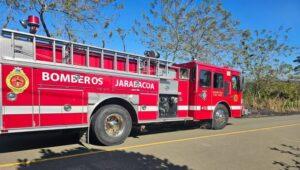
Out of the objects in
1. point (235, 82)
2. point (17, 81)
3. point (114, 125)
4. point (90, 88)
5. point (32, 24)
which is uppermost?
point (32, 24)

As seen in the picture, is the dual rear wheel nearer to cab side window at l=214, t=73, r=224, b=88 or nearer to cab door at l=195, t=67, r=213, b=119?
cab door at l=195, t=67, r=213, b=119

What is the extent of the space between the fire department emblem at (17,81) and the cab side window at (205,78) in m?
6.51

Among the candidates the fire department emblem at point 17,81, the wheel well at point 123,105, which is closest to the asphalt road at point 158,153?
the wheel well at point 123,105

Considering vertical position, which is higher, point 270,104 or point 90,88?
point 90,88

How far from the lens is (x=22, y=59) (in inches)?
277

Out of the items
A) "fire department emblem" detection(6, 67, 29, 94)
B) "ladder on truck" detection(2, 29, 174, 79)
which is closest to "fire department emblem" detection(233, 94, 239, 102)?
"ladder on truck" detection(2, 29, 174, 79)

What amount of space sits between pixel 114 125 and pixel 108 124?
0.65 ft

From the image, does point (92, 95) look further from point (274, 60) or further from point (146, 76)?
point (274, 60)

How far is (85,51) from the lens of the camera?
8453 mm

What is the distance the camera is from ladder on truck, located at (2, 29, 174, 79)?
7043 millimetres

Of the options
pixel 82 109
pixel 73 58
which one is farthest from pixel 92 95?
pixel 73 58

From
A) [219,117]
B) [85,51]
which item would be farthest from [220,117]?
[85,51]

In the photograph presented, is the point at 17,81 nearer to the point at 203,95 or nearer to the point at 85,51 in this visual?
the point at 85,51

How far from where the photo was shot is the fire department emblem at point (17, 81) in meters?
6.81
